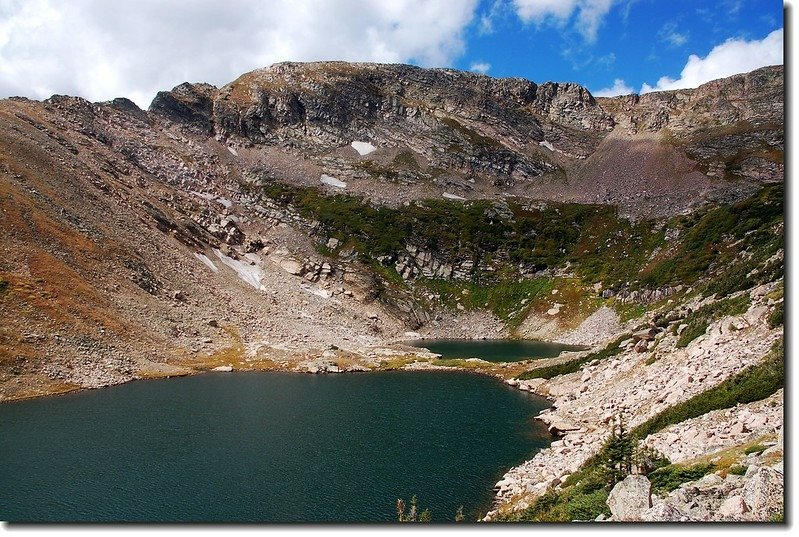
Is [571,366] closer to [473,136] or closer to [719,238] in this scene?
[719,238]

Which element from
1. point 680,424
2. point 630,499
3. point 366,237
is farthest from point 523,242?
point 630,499

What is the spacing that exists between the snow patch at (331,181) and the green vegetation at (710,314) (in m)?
126

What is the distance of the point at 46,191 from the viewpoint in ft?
299

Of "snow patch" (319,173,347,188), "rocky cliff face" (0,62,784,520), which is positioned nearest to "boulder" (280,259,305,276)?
"rocky cliff face" (0,62,784,520)

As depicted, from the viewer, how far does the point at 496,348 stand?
348 ft

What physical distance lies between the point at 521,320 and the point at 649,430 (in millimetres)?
87944

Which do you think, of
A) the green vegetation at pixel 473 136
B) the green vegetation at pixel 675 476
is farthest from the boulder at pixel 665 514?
the green vegetation at pixel 473 136

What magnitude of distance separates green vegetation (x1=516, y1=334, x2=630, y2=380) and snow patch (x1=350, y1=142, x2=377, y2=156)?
12314 centimetres

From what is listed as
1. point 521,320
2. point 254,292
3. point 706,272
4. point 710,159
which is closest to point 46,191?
point 254,292

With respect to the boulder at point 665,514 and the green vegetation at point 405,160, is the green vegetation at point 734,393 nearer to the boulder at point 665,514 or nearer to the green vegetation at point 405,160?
the boulder at point 665,514

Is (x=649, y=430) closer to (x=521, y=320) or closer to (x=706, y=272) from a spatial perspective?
(x=706, y=272)

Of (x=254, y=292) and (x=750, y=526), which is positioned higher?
(x=254, y=292)

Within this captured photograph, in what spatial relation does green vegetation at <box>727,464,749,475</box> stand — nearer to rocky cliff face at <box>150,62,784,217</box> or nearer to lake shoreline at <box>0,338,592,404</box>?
lake shoreline at <box>0,338,592,404</box>

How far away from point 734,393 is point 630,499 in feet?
47.9
